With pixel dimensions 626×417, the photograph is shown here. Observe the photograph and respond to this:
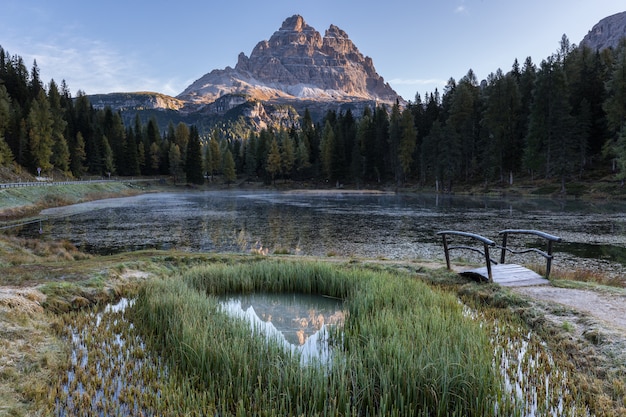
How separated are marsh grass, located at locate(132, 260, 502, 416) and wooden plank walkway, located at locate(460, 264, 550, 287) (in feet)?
9.68

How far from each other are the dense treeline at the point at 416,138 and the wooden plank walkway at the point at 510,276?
4718cm

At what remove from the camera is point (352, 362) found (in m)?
6.34

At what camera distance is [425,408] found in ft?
16.5

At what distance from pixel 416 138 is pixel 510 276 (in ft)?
279

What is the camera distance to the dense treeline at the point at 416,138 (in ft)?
197

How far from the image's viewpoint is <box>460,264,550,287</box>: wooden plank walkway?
38.5 ft

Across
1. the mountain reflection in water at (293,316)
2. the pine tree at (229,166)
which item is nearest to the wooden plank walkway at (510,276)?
the mountain reflection in water at (293,316)

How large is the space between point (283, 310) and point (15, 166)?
81.3 m

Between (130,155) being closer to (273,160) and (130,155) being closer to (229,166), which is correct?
(229,166)

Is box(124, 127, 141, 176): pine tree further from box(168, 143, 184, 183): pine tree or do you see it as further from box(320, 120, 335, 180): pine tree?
box(320, 120, 335, 180): pine tree

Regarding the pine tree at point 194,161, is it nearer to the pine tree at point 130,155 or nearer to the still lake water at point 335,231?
the pine tree at point 130,155

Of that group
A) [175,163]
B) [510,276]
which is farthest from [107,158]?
[510,276]

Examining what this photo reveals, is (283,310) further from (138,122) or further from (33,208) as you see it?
(138,122)

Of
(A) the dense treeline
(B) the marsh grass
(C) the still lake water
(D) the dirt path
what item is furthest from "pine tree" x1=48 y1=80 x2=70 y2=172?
(D) the dirt path
